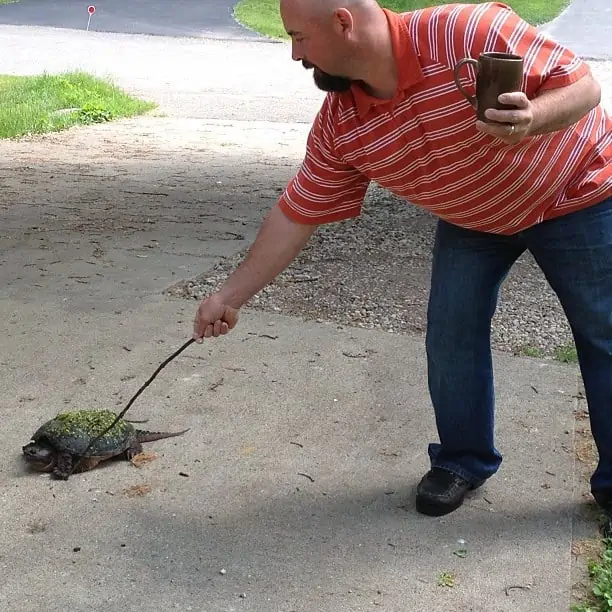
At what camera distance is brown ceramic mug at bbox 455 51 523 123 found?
2.21 metres

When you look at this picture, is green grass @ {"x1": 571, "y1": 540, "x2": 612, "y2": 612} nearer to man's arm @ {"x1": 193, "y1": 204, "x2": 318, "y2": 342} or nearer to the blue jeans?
the blue jeans

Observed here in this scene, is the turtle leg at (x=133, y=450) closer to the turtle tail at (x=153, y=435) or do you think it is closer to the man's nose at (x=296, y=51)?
the turtle tail at (x=153, y=435)

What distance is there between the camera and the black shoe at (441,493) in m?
3.24

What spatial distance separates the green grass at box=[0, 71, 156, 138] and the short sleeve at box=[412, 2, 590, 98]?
9300 millimetres

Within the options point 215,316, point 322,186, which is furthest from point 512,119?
point 215,316

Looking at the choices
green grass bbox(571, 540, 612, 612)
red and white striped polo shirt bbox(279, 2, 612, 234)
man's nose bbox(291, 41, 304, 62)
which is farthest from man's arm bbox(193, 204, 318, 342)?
green grass bbox(571, 540, 612, 612)

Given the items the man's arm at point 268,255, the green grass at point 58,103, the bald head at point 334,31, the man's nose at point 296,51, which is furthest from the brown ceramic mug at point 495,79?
the green grass at point 58,103

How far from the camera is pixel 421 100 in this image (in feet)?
8.30

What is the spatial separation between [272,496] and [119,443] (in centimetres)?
63

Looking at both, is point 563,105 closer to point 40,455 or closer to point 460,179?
point 460,179

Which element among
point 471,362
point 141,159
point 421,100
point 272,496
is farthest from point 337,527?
point 141,159

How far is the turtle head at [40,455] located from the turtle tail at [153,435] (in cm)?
35

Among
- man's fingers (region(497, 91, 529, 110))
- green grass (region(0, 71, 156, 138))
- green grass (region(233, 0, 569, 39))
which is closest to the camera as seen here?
man's fingers (region(497, 91, 529, 110))

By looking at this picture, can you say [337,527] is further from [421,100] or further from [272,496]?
[421,100]
